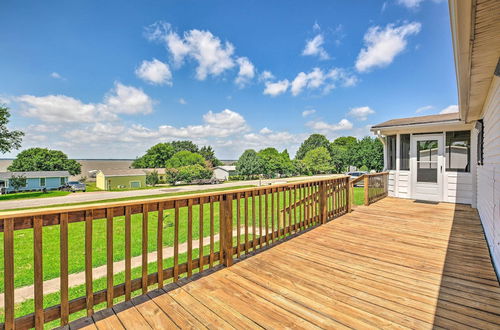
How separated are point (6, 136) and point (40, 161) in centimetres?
2085

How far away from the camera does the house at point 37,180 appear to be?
2961cm

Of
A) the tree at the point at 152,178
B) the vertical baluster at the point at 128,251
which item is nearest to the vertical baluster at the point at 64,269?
the vertical baluster at the point at 128,251

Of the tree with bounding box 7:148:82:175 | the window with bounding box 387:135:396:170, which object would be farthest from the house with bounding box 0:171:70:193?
the window with bounding box 387:135:396:170

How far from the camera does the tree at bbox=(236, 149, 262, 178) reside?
38719 mm

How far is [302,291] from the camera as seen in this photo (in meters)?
2.07

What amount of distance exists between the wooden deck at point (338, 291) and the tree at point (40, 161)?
51775mm

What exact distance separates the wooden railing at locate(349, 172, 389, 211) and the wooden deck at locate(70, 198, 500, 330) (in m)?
2.69

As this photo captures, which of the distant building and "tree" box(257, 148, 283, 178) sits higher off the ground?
"tree" box(257, 148, 283, 178)

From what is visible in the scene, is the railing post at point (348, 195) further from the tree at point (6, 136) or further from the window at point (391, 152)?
the tree at point (6, 136)

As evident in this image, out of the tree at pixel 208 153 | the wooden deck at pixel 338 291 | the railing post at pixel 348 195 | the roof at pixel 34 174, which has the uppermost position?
the tree at pixel 208 153

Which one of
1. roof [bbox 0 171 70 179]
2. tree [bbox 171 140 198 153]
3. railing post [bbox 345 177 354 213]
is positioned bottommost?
roof [bbox 0 171 70 179]

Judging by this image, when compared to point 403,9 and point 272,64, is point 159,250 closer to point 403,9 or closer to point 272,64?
point 403,9

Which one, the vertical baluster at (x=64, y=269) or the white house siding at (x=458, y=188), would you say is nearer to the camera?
the vertical baluster at (x=64, y=269)

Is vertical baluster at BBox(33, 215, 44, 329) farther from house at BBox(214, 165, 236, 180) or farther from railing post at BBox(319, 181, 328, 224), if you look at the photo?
house at BBox(214, 165, 236, 180)
